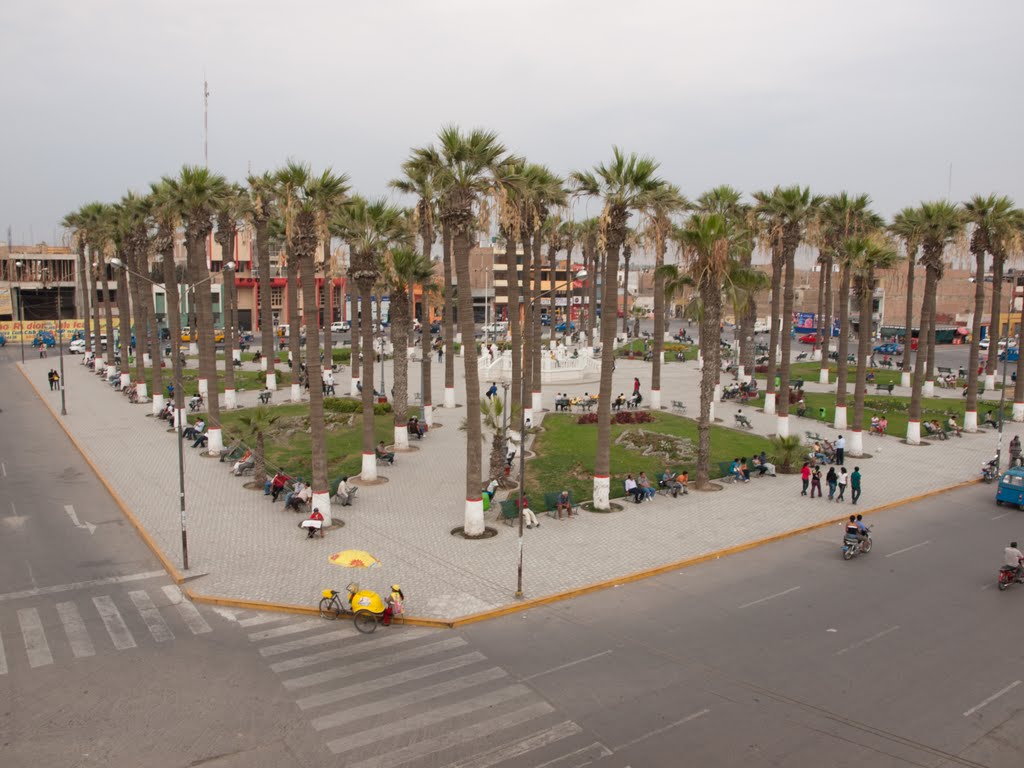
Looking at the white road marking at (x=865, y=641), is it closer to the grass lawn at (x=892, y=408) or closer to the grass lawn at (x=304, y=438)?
the grass lawn at (x=304, y=438)

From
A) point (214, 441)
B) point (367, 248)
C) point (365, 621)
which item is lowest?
point (365, 621)

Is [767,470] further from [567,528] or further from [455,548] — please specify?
[455,548]

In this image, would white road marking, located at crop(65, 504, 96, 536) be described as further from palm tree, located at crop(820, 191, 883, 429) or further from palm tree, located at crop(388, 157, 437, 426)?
palm tree, located at crop(820, 191, 883, 429)

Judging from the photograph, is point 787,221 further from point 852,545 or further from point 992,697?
point 992,697

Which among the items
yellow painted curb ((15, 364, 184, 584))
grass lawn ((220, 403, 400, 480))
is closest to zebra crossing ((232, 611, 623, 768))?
yellow painted curb ((15, 364, 184, 584))

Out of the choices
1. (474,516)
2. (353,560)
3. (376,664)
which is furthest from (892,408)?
(376,664)

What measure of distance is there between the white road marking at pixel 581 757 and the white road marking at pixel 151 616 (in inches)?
350

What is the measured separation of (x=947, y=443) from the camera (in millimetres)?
38750

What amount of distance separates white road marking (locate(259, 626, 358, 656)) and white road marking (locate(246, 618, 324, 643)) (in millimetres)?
450

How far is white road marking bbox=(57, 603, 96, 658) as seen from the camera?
50.1 ft

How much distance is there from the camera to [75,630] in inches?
639

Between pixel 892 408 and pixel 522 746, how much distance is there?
43061mm

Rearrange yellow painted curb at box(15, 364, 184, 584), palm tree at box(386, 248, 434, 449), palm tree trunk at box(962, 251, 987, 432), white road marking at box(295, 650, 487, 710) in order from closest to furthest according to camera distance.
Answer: white road marking at box(295, 650, 487, 710) → yellow painted curb at box(15, 364, 184, 584) → palm tree at box(386, 248, 434, 449) → palm tree trunk at box(962, 251, 987, 432)

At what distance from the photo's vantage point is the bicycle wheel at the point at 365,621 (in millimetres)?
16328
